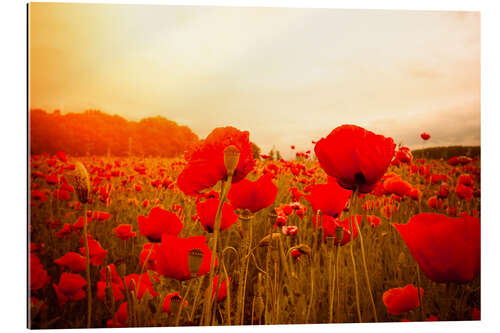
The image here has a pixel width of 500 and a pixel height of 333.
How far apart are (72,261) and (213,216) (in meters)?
0.68

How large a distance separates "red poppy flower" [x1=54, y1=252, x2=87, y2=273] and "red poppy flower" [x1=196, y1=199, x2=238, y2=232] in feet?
1.91

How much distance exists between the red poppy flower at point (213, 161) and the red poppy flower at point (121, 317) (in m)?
0.60

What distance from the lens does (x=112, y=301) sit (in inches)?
87.7

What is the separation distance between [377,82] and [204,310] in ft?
4.63

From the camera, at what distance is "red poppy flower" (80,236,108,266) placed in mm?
2234

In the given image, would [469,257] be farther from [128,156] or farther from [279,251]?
[128,156]

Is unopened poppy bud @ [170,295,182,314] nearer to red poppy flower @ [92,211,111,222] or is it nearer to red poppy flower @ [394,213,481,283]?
red poppy flower @ [92,211,111,222]

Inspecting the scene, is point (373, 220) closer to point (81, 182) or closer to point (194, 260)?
point (194, 260)

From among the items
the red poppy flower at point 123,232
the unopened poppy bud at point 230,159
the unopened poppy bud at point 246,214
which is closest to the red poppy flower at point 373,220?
the unopened poppy bud at point 246,214

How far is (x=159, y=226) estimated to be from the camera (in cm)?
216

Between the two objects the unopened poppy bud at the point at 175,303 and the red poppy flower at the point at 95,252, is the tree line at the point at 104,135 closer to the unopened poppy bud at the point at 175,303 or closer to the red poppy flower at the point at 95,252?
the red poppy flower at the point at 95,252

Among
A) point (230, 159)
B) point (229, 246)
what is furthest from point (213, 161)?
point (229, 246)

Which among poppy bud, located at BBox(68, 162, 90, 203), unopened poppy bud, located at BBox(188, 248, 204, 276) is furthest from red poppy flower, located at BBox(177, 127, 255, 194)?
poppy bud, located at BBox(68, 162, 90, 203)
